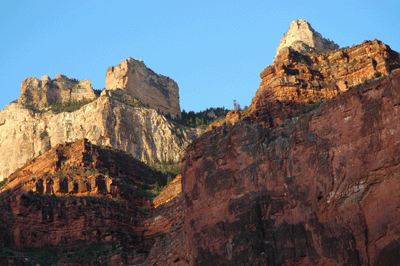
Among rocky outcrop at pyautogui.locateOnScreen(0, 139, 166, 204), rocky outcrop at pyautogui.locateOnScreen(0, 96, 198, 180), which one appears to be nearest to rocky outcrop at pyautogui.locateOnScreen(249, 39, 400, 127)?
rocky outcrop at pyautogui.locateOnScreen(0, 139, 166, 204)

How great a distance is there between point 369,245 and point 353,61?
25797mm

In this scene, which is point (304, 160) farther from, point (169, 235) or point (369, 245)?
point (169, 235)

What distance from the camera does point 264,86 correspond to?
63.1m

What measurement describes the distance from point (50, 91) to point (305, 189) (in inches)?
3757

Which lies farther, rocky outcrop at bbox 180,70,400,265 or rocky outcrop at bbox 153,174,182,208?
rocky outcrop at bbox 153,174,182,208

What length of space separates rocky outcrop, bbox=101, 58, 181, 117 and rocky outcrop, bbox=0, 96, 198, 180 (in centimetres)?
986

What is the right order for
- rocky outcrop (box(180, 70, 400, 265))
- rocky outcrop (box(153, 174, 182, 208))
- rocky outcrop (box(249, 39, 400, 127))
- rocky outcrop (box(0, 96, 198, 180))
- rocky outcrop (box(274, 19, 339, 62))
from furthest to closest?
rocky outcrop (box(0, 96, 198, 180))
rocky outcrop (box(274, 19, 339, 62))
rocky outcrop (box(153, 174, 182, 208))
rocky outcrop (box(249, 39, 400, 127))
rocky outcrop (box(180, 70, 400, 265))

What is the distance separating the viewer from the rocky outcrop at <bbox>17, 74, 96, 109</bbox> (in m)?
131

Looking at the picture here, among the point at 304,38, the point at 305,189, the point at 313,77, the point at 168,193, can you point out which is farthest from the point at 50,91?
the point at 305,189

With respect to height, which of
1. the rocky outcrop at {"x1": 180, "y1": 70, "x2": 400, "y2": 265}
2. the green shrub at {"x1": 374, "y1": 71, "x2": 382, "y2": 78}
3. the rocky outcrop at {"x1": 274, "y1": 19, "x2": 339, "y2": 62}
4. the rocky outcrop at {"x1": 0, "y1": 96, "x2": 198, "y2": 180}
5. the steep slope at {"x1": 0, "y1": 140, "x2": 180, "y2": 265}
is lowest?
the rocky outcrop at {"x1": 180, "y1": 70, "x2": 400, "y2": 265}

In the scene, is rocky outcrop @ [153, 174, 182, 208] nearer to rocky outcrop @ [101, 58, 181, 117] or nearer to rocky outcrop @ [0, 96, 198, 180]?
rocky outcrop @ [0, 96, 198, 180]

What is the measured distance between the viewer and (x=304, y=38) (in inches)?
4557

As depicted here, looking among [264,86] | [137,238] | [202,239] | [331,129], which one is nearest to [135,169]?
[137,238]

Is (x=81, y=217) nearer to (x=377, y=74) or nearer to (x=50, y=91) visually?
(x=377, y=74)
